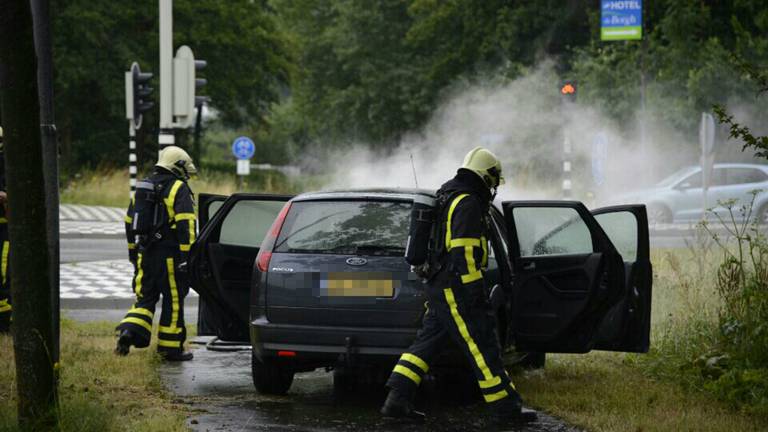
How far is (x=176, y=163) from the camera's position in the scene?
9.62m

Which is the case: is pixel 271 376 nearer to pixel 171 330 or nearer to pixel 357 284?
pixel 357 284

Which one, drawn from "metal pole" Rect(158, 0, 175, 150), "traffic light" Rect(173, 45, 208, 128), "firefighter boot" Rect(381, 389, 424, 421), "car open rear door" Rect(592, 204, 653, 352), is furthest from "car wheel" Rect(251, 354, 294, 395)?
"traffic light" Rect(173, 45, 208, 128)

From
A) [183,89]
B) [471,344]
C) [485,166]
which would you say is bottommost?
[471,344]

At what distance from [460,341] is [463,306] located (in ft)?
0.66

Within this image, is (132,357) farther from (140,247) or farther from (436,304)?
(436,304)

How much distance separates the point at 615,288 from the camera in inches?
311

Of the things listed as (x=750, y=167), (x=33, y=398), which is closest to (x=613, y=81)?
(x=750, y=167)

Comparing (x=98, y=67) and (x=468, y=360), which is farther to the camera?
(x=98, y=67)

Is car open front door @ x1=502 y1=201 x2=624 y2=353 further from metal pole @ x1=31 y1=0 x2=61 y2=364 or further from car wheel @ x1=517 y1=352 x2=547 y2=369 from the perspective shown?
metal pole @ x1=31 y1=0 x2=61 y2=364

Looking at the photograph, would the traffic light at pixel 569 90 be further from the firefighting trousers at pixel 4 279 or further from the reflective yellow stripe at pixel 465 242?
the reflective yellow stripe at pixel 465 242

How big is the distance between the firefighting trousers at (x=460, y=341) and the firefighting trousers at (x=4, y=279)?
181 inches

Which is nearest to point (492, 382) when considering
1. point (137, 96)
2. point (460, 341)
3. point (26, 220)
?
point (460, 341)

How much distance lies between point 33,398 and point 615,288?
3.73 meters

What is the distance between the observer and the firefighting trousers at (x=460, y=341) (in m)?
6.97
